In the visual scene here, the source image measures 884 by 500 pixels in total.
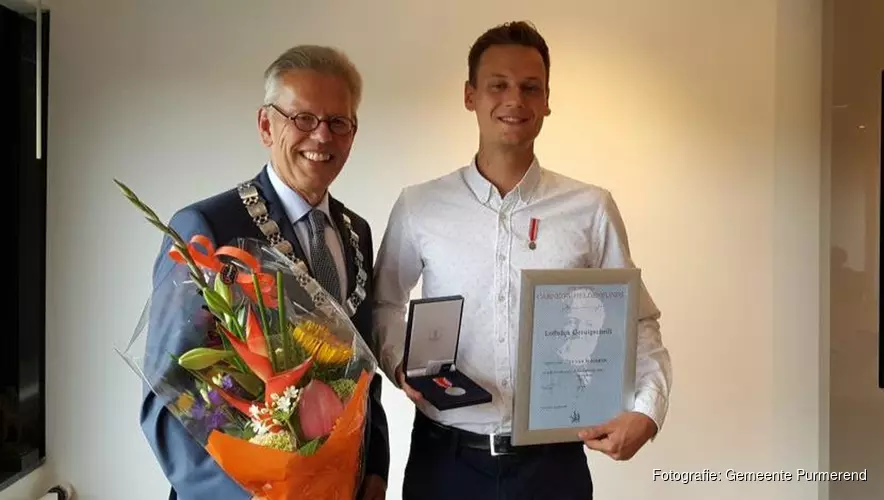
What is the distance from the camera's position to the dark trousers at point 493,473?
1405 millimetres

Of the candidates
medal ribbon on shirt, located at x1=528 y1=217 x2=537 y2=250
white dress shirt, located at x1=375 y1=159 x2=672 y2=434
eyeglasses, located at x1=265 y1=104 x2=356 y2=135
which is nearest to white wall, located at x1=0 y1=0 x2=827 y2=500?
white dress shirt, located at x1=375 y1=159 x2=672 y2=434

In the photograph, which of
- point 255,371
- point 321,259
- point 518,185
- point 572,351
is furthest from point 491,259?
point 255,371

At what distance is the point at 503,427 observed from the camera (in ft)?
4.69

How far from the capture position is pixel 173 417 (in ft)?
3.33

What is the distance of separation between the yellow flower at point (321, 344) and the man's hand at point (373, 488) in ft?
1.74

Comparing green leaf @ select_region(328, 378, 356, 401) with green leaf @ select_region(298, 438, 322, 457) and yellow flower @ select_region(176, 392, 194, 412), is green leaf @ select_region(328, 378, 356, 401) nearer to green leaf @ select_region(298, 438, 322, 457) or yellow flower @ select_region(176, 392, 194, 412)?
green leaf @ select_region(298, 438, 322, 457)

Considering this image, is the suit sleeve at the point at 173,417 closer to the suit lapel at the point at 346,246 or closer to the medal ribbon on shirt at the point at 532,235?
the suit lapel at the point at 346,246

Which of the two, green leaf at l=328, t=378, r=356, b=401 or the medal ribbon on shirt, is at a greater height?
the medal ribbon on shirt

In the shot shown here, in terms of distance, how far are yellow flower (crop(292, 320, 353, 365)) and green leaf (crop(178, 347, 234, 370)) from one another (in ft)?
0.36

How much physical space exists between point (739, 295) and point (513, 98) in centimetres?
153

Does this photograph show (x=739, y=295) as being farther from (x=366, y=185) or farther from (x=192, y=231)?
(x=192, y=231)

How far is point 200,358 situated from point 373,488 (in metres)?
0.65

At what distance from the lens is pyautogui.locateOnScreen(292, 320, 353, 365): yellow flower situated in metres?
0.92

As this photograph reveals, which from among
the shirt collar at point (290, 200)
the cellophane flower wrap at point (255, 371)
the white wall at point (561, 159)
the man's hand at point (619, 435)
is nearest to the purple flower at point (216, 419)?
the cellophane flower wrap at point (255, 371)
